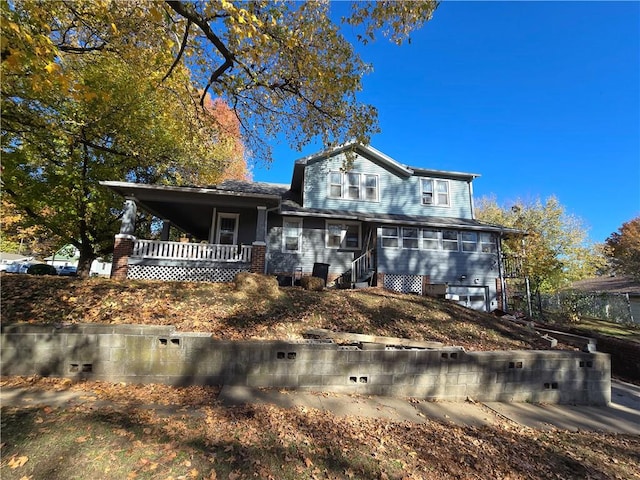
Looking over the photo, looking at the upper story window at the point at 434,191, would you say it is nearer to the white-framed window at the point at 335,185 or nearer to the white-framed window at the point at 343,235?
the white-framed window at the point at 343,235

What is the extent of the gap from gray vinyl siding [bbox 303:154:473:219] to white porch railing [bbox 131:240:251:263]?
489 centimetres

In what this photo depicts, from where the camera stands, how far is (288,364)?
5.55m

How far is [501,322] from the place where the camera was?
33.1 ft

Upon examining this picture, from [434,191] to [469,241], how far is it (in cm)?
325

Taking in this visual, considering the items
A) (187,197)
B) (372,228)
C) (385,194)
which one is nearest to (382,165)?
(385,194)

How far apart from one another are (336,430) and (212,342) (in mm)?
2495

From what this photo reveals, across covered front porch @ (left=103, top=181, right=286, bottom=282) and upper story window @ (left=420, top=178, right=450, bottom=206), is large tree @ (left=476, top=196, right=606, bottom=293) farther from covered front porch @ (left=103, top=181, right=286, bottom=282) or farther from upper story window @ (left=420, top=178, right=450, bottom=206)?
covered front porch @ (left=103, top=181, right=286, bottom=282)

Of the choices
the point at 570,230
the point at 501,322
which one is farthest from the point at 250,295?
the point at 570,230

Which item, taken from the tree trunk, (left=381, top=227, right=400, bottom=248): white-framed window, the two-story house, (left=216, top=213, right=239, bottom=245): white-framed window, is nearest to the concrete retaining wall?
the two-story house

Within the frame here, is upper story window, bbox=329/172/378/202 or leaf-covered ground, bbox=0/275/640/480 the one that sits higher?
upper story window, bbox=329/172/378/202

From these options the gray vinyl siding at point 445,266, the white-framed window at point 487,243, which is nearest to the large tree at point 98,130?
the gray vinyl siding at point 445,266

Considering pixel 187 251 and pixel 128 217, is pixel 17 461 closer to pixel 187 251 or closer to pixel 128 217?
pixel 187 251

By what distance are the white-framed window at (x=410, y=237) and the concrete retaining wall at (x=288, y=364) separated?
8.79m

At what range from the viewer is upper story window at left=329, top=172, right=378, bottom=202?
16.0 metres
